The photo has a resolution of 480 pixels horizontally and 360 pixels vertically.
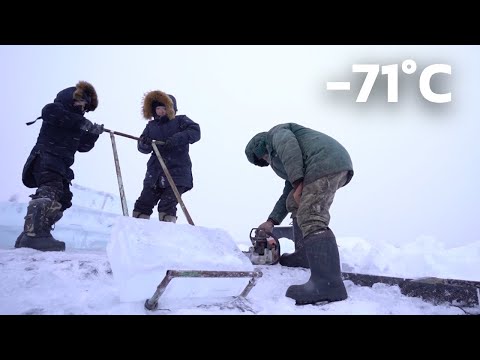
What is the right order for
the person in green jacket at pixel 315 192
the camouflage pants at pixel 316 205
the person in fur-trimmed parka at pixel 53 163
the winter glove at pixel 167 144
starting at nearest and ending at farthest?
1. the person in green jacket at pixel 315 192
2. the camouflage pants at pixel 316 205
3. the person in fur-trimmed parka at pixel 53 163
4. the winter glove at pixel 167 144

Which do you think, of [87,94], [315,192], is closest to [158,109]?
[87,94]

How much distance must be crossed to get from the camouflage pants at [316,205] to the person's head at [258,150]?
32.3 inches

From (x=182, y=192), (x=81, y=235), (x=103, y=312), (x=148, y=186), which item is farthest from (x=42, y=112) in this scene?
(x=81, y=235)

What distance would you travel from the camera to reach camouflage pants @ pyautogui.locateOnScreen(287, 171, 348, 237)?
7.25ft

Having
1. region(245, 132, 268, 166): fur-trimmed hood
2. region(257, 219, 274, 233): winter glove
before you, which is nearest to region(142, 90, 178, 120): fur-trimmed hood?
region(245, 132, 268, 166): fur-trimmed hood

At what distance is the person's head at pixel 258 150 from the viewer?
2.97 metres

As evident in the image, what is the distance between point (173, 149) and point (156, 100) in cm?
81

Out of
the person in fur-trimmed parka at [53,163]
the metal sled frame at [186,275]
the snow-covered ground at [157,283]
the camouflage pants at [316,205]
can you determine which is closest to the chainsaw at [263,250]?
the snow-covered ground at [157,283]

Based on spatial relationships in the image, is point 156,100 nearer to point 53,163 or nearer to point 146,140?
point 146,140

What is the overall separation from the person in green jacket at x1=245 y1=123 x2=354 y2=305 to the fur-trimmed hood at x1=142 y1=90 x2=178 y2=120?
218cm

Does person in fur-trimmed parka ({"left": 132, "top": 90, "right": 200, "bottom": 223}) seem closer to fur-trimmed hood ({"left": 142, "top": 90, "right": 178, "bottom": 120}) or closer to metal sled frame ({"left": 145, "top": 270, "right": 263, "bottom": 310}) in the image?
fur-trimmed hood ({"left": 142, "top": 90, "right": 178, "bottom": 120})

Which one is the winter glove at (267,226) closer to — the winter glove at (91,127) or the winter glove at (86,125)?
the winter glove at (91,127)

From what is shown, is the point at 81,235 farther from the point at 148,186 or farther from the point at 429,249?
the point at 429,249

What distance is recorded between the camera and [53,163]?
3.48 m
